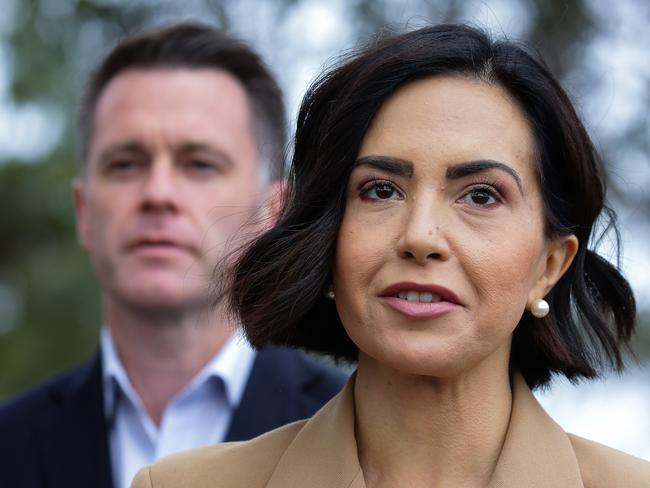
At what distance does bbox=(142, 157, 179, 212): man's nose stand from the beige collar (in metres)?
1.84

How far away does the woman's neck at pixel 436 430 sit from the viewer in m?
3.32

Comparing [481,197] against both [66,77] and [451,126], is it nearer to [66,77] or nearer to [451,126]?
[451,126]

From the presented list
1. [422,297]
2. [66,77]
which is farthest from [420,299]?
[66,77]

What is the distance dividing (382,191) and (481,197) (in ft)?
0.77

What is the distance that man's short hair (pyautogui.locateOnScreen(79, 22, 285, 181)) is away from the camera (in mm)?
5742

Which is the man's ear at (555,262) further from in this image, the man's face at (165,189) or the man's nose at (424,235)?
the man's face at (165,189)

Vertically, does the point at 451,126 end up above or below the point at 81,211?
below

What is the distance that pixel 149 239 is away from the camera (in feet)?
17.2

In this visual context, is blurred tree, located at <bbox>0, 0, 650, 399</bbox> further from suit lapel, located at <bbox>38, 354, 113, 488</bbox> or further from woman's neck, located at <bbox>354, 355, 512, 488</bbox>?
woman's neck, located at <bbox>354, 355, 512, 488</bbox>

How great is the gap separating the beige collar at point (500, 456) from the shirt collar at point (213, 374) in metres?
1.66

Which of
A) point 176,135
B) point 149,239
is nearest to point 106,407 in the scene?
point 149,239

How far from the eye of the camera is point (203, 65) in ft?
19.0

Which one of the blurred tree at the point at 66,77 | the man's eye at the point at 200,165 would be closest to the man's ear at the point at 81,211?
the man's eye at the point at 200,165

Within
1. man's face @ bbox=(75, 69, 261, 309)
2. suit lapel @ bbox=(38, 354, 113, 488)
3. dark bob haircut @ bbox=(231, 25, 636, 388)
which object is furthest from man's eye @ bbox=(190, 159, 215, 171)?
dark bob haircut @ bbox=(231, 25, 636, 388)
